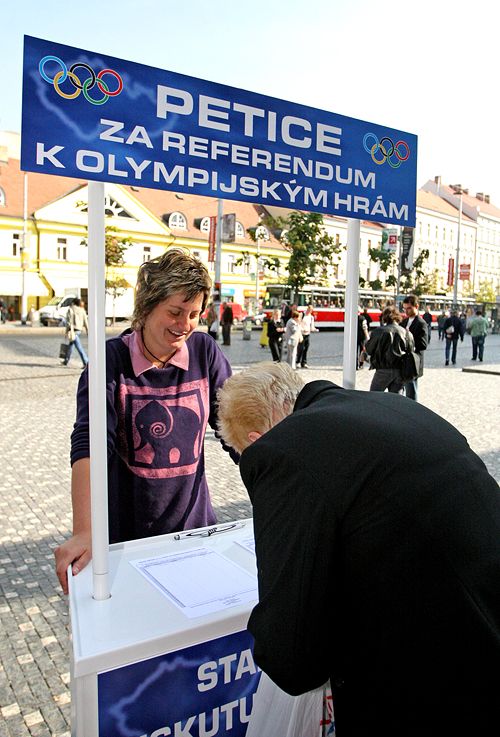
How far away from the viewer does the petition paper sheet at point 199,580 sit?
66.3 inches

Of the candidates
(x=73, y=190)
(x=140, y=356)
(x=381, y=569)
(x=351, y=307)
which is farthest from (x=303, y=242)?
(x=73, y=190)

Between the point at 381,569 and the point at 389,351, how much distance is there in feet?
24.2

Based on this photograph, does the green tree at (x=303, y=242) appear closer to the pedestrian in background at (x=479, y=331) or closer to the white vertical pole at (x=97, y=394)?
the pedestrian in background at (x=479, y=331)

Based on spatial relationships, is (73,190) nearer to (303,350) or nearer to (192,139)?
(303,350)

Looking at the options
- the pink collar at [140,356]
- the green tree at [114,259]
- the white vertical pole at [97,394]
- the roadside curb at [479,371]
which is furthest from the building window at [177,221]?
the white vertical pole at [97,394]

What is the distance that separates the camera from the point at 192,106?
5.58 feet

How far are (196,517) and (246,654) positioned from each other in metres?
0.65

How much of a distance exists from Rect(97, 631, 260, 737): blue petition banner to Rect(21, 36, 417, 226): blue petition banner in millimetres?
1249

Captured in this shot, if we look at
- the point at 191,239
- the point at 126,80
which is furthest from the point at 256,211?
the point at 126,80

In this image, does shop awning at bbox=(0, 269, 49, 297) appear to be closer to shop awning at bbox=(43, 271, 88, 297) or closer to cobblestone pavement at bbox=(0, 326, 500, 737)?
shop awning at bbox=(43, 271, 88, 297)

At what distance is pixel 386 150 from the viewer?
2.18 meters

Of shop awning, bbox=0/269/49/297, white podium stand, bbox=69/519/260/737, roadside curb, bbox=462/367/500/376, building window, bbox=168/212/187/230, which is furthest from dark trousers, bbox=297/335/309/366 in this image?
building window, bbox=168/212/187/230

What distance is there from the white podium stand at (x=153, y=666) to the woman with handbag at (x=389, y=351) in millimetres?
6842

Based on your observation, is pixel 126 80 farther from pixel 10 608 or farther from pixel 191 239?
pixel 191 239
